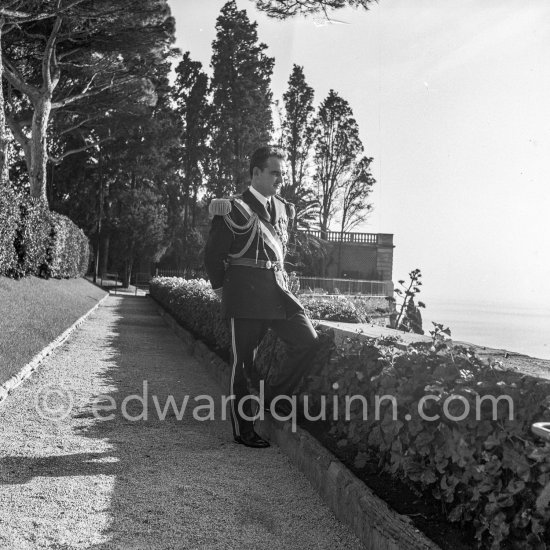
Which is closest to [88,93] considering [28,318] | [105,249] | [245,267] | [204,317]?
[105,249]

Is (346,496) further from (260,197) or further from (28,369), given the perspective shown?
(28,369)

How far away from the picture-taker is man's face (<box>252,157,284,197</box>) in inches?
175

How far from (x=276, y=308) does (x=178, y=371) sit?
12.7 feet

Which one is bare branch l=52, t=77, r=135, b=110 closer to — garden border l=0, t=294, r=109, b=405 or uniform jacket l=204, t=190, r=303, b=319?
garden border l=0, t=294, r=109, b=405

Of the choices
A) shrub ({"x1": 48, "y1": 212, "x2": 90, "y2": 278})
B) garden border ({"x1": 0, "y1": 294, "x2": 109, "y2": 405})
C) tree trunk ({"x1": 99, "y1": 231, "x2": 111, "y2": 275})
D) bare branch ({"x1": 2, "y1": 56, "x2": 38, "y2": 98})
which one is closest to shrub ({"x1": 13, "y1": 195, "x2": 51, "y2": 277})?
shrub ({"x1": 48, "y1": 212, "x2": 90, "y2": 278})

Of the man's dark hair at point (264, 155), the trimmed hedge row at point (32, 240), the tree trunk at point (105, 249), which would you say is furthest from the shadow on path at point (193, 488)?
the tree trunk at point (105, 249)

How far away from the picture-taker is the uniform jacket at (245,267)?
4.25m

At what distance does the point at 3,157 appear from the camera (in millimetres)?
15281

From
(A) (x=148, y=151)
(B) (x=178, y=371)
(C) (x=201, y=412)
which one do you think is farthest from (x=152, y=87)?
(C) (x=201, y=412)

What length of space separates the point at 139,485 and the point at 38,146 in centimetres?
2109

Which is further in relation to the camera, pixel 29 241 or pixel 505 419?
pixel 29 241

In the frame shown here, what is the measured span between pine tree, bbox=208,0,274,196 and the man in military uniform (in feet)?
106

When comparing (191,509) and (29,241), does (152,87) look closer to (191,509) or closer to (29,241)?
(29,241)

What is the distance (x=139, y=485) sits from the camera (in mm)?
3492
